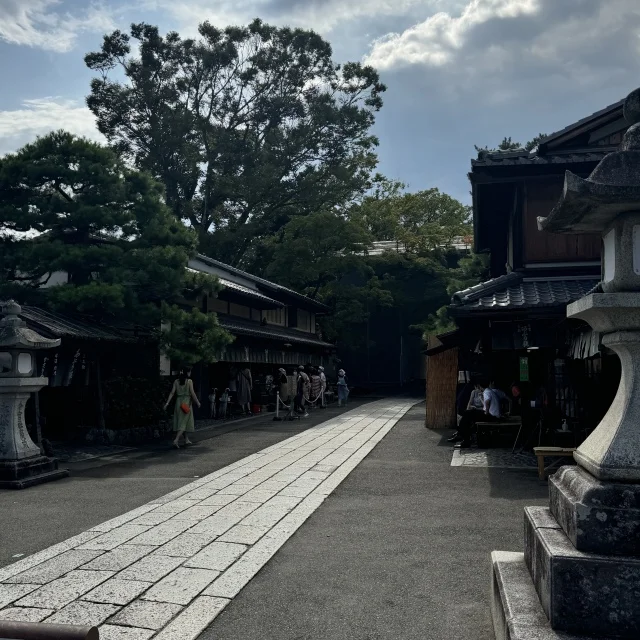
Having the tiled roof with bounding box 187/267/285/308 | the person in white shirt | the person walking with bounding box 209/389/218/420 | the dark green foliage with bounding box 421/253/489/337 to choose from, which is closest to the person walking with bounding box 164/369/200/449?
the person in white shirt

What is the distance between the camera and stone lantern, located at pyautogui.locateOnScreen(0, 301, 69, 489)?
1004 centimetres

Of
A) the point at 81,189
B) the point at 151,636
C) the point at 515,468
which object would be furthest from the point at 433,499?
the point at 81,189

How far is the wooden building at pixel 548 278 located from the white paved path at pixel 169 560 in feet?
13.5

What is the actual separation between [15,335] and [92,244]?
5.73 metres

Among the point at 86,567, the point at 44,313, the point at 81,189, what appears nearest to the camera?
the point at 86,567

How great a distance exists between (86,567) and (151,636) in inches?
66.4

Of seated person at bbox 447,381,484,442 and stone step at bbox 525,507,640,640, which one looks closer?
stone step at bbox 525,507,640,640

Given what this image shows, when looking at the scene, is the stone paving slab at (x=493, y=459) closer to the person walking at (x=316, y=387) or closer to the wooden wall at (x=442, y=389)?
the wooden wall at (x=442, y=389)

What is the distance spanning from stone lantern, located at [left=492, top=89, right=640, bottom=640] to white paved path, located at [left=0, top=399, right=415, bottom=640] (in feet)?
7.10

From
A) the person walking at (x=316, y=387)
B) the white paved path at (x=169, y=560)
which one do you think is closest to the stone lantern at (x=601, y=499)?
the white paved path at (x=169, y=560)

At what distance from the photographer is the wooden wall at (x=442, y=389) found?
1895 cm

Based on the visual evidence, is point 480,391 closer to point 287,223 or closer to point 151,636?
point 151,636

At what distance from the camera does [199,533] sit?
6.77 metres

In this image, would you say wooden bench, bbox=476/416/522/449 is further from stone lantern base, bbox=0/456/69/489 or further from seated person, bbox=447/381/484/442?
stone lantern base, bbox=0/456/69/489
